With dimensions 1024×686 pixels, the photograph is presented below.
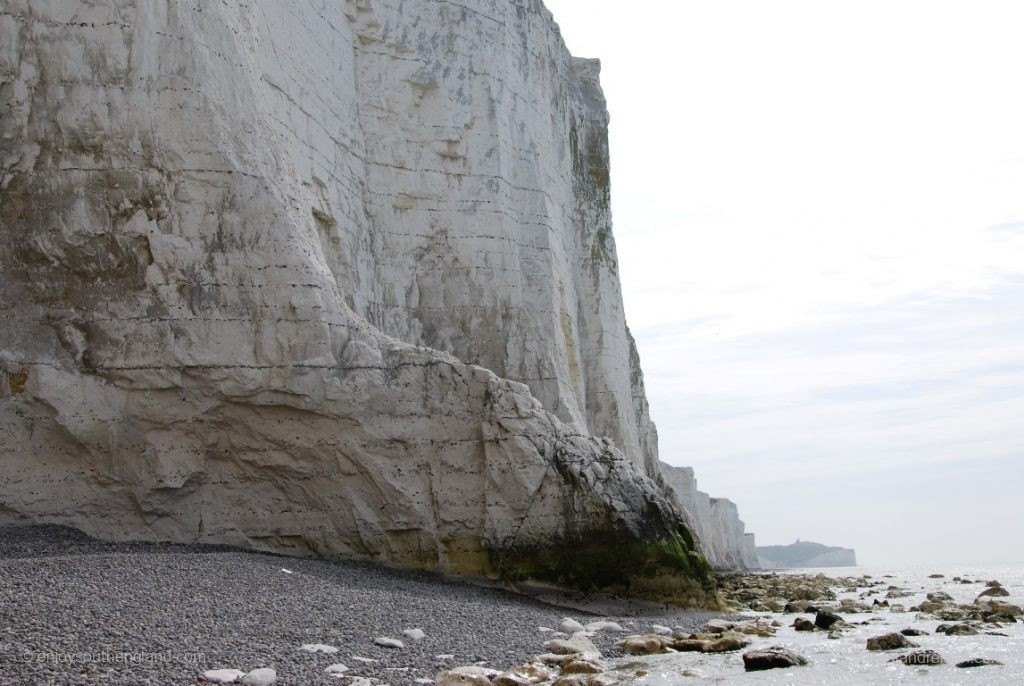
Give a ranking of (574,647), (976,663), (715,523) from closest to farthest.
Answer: (574,647) < (976,663) < (715,523)

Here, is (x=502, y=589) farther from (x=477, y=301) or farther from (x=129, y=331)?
(x=477, y=301)

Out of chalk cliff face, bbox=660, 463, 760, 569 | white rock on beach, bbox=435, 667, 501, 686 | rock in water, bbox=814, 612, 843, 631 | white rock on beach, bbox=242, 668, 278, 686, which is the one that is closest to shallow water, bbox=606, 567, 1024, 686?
rock in water, bbox=814, 612, 843, 631

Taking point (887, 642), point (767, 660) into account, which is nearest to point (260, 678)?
point (767, 660)

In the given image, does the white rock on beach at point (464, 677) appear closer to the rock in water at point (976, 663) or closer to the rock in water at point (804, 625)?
the rock in water at point (976, 663)

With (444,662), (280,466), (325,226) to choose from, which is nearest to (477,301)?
(325,226)

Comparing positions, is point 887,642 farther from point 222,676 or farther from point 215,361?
point 215,361

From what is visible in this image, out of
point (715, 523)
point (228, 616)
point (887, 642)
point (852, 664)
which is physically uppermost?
point (715, 523)

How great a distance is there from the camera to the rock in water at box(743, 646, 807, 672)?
9156 mm

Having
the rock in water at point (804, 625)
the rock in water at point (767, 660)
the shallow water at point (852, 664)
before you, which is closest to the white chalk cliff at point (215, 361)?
the rock in water at point (804, 625)

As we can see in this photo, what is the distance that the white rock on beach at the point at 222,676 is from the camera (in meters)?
6.79

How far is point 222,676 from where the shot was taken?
22.5 feet

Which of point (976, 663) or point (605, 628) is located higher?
point (605, 628)

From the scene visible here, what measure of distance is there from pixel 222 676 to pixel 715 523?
1638 inches

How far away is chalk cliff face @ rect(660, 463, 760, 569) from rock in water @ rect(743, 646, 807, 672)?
18.0m
